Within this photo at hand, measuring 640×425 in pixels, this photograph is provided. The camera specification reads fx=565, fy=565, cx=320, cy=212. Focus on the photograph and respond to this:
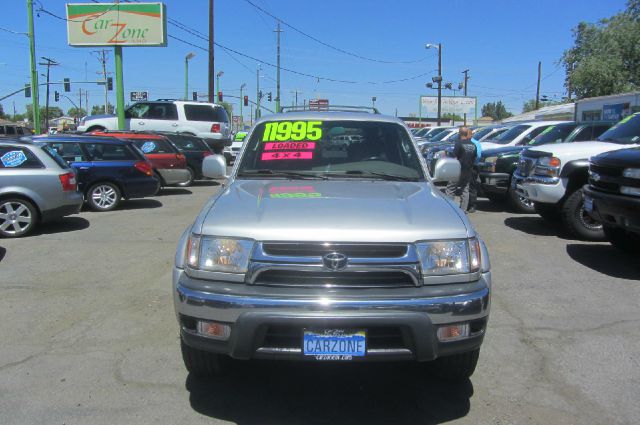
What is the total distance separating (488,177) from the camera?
36.9ft

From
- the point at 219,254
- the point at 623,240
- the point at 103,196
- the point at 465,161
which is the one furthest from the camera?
the point at 103,196

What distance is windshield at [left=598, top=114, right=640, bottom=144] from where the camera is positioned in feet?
26.1

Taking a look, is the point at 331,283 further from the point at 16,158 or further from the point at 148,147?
the point at 148,147

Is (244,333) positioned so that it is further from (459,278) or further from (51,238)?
(51,238)

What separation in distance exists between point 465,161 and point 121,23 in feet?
57.9

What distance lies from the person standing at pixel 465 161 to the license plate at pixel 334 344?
8.15 m

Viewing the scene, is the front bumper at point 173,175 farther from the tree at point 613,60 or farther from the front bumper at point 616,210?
the tree at point 613,60

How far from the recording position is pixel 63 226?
9766 millimetres

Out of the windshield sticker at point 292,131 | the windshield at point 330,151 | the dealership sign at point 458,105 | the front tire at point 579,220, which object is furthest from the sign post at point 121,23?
the dealership sign at point 458,105

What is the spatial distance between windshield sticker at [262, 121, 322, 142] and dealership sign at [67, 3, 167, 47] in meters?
20.2

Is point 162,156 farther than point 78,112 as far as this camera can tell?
No

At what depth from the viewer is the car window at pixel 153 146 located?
47.2 feet

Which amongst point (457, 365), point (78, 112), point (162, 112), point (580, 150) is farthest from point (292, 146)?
point (78, 112)

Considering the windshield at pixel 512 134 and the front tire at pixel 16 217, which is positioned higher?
the windshield at pixel 512 134
